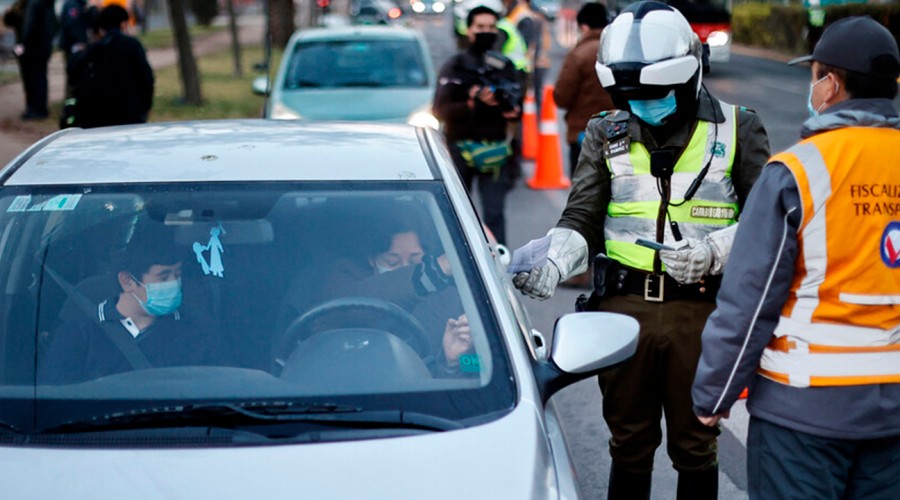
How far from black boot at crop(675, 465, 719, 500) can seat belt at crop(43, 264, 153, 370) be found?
1.79 meters

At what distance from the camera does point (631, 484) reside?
413 cm

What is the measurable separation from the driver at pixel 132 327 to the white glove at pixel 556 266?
3.41ft

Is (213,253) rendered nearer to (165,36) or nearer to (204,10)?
(165,36)

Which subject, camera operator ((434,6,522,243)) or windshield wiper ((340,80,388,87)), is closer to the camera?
camera operator ((434,6,522,243))

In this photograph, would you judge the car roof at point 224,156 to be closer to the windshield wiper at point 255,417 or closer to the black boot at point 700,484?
the windshield wiper at point 255,417

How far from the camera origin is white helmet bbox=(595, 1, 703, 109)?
374 centimetres

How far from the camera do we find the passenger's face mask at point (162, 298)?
3.33 meters

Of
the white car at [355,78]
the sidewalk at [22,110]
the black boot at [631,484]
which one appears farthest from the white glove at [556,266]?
the sidewalk at [22,110]

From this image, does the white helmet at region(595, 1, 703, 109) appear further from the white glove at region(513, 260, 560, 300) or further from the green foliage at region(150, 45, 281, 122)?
the green foliage at region(150, 45, 281, 122)

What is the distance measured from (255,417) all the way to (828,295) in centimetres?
135

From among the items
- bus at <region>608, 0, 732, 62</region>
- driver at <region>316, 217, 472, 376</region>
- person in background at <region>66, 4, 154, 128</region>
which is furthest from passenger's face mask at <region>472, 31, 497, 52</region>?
bus at <region>608, 0, 732, 62</region>

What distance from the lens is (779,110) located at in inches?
824

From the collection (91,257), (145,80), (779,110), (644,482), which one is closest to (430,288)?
(91,257)

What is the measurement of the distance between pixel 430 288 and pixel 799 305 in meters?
0.96
